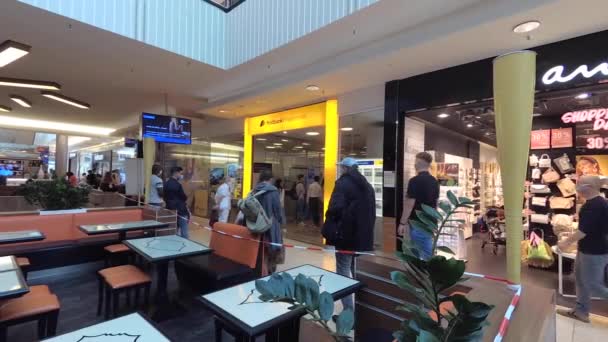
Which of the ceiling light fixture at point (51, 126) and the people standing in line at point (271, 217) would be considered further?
the ceiling light fixture at point (51, 126)

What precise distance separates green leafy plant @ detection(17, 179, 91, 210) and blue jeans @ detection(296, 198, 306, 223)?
14.0ft

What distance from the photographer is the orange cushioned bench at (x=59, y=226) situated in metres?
4.05

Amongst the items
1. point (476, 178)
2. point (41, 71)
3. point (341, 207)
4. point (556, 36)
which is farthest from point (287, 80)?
point (476, 178)

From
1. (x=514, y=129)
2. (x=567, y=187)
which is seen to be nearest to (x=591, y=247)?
(x=514, y=129)

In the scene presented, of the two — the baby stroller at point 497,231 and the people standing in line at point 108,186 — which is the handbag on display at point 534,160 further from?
the people standing in line at point 108,186

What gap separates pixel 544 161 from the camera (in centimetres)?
561

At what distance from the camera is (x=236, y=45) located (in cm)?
504

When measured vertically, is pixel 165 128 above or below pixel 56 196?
above

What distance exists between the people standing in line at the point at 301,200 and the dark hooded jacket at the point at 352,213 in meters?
4.29

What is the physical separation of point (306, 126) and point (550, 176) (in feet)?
15.0

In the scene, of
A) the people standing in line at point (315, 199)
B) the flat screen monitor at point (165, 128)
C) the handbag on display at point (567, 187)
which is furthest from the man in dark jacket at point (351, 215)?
Answer: the flat screen monitor at point (165, 128)

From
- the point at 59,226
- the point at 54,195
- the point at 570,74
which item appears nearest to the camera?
the point at 570,74

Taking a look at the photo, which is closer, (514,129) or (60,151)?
(514,129)

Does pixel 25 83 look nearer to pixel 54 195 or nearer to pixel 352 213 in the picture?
pixel 54 195
